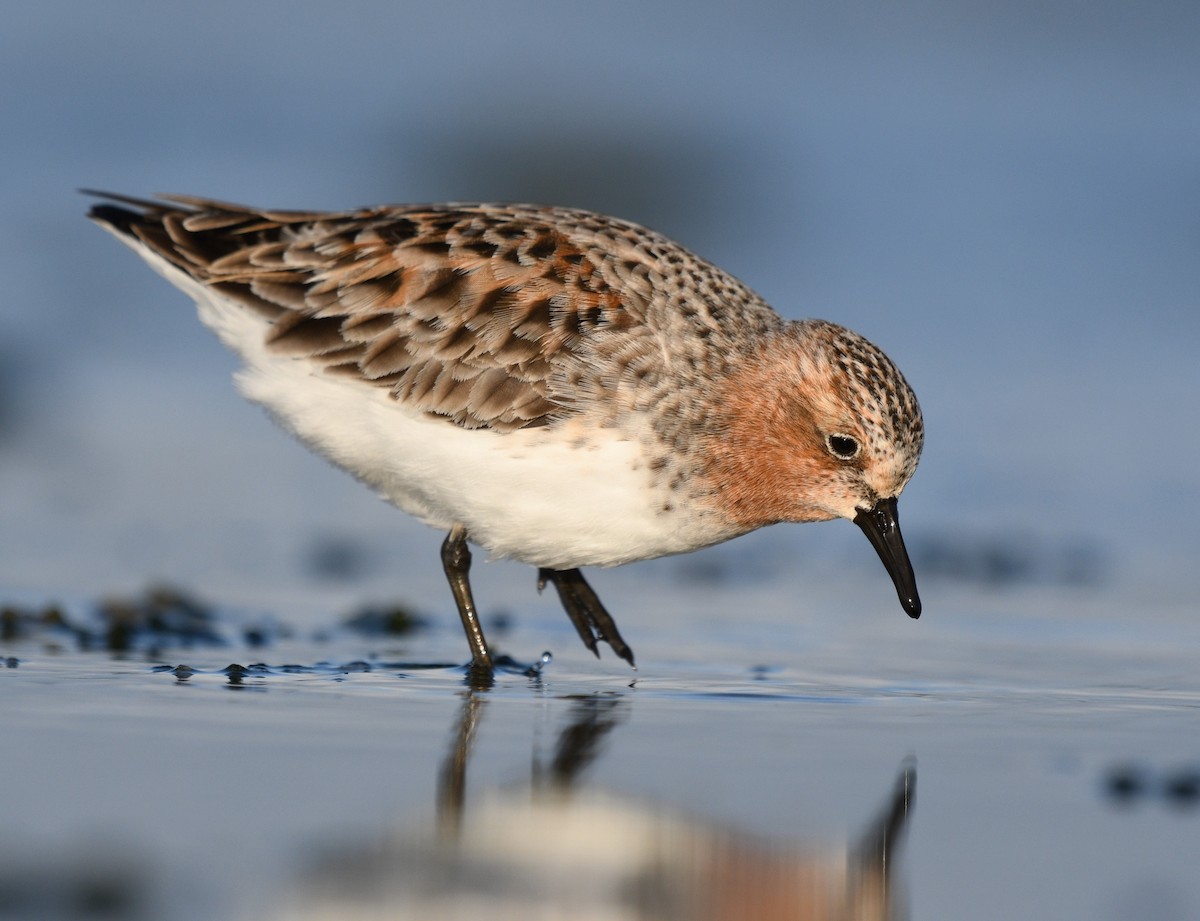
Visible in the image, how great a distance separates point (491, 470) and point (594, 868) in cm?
248

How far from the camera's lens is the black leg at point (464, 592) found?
Answer: 6.81m

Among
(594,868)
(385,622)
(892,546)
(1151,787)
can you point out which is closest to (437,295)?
(385,622)

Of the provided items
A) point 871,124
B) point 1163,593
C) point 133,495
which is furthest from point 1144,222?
point 133,495

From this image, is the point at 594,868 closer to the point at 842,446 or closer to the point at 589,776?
the point at 589,776

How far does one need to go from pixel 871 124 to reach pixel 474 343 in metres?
12.5

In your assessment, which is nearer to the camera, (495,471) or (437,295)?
(495,471)

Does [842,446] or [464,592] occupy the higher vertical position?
[842,446]

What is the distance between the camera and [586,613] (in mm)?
7305

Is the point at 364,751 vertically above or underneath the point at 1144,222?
underneath

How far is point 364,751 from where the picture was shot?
17.6 ft

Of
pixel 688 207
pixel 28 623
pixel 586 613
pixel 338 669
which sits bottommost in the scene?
pixel 338 669

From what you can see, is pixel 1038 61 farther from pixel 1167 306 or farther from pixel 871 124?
pixel 1167 306

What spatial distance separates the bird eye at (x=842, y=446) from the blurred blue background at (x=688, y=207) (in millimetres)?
2225

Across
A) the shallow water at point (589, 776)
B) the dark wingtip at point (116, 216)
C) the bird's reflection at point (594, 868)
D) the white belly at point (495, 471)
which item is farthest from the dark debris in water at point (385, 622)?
the bird's reflection at point (594, 868)
